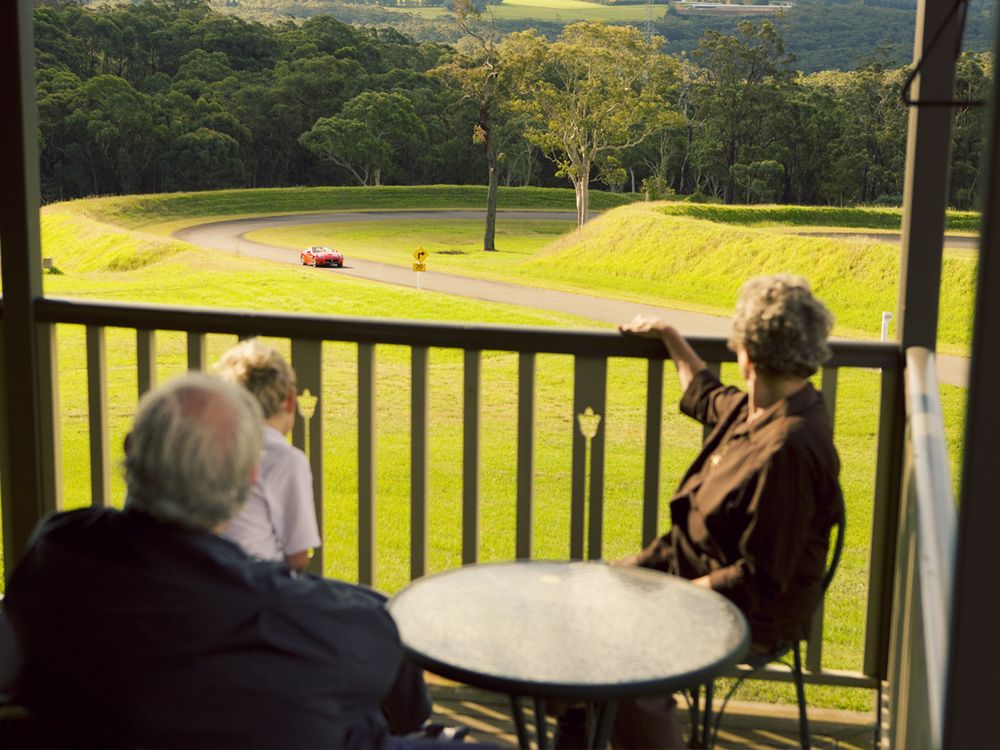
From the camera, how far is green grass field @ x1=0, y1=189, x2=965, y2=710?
1061 centimetres

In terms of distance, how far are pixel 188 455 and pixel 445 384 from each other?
1452 centimetres

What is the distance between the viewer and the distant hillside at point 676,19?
691 inches

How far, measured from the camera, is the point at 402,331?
3117mm

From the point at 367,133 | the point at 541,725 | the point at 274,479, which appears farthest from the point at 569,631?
the point at 367,133

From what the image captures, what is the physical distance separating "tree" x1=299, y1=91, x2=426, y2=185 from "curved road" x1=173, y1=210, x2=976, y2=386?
129 cm

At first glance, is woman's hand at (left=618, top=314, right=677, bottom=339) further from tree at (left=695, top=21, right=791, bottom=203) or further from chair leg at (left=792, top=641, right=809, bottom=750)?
tree at (left=695, top=21, right=791, bottom=203)

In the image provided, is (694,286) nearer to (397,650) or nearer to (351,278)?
(351,278)

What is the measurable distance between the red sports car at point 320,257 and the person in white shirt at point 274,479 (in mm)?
18062

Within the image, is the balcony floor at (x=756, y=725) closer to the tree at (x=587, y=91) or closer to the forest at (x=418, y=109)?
the forest at (x=418, y=109)

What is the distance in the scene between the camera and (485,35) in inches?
786

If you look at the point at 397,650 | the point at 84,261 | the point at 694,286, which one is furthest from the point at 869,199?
the point at 397,650

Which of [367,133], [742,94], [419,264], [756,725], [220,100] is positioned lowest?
[419,264]

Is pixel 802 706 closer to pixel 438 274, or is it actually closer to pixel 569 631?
pixel 569 631

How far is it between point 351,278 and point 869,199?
836 centimetres
